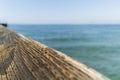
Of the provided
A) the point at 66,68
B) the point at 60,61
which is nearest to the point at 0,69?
the point at 60,61

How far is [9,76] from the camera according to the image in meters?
2.47

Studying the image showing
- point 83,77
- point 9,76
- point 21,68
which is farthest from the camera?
point 21,68

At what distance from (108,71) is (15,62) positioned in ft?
57.4

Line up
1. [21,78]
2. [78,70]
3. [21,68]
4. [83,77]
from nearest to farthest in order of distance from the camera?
[83,77], [78,70], [21,78], [21,68]

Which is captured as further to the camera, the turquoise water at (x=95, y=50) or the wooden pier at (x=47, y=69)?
the turquoise water at (x=95, y=50)

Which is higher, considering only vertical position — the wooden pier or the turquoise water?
the wooden pier

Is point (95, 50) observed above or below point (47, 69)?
below

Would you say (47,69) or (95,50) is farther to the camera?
(95,50)

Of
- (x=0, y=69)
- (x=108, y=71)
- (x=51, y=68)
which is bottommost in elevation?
(x=108, y=71)

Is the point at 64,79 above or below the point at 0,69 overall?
above

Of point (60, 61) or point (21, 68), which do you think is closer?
point (60, 61)

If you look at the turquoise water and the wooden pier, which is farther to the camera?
the turquoise water

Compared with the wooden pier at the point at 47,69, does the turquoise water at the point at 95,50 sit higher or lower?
lower

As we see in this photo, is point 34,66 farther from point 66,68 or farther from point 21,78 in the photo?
point 66,68
